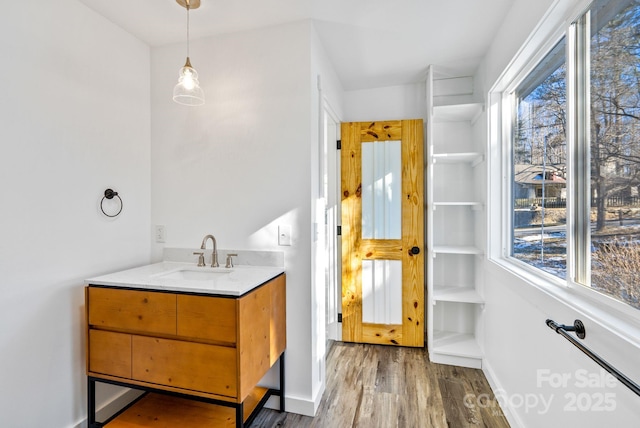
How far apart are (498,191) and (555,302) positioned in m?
1.15

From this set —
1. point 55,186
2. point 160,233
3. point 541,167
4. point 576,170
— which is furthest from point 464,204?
point 55,186

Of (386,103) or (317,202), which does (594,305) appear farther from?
(386,103)

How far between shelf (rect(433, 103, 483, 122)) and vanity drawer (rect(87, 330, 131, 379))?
106 inches

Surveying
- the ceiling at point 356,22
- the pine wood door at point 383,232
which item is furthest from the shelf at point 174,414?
the ceiling at point 356,22

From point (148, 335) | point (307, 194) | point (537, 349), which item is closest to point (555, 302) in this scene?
point (537, 349)

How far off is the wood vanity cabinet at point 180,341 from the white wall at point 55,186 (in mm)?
178

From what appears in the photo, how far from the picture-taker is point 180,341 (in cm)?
154

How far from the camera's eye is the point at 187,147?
2.19 metres

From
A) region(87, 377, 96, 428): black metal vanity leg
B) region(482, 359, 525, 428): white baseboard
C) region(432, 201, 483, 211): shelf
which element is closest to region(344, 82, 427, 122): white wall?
region(432, 201, 483, 211): shelf

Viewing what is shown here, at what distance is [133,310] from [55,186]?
0.78 m

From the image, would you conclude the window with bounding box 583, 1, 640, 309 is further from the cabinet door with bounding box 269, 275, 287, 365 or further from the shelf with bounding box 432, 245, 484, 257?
the cabinet door with bounding box 269, 275, 287, 365

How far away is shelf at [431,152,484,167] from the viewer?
96.7 inches

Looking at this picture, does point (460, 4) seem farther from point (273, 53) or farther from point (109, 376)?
point (109, 376)

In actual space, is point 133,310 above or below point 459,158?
below
